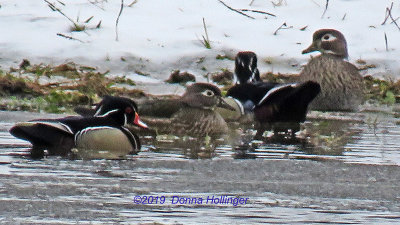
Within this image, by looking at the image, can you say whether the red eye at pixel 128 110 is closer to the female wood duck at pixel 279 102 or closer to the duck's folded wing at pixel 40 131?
the duck's folded wing at pixel 40 131

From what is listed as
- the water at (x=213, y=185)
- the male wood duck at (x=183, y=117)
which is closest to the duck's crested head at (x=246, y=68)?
the male wood duck at (x=183, y=117)

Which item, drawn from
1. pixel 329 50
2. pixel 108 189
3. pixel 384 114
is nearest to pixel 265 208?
pixel 108 189

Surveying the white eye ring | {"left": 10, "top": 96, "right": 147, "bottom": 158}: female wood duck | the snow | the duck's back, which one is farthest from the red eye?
the white eye ring

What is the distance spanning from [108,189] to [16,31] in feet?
29.1

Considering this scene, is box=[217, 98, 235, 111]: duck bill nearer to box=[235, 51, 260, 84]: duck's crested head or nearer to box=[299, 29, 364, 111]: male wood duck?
box=[235, 51, 260, 84]: duck's crested head

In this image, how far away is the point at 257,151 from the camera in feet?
28.7

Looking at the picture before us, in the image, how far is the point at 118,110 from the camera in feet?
29.3

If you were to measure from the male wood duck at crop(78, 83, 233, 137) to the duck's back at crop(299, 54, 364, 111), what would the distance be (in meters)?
2.71

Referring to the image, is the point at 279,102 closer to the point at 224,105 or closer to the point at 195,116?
the point at 224,105

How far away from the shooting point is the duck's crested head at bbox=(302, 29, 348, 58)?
532 inches

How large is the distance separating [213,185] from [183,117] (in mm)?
3301

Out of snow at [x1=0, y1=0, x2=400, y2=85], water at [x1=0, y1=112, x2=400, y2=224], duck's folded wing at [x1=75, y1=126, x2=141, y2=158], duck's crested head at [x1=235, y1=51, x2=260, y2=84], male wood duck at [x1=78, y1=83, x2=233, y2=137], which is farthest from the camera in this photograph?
snow at [x1=0, y1=0, x2=400, y2=85]

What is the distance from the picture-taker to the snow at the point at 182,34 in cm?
1456

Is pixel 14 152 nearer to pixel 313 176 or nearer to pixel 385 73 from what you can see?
pixel 313 176
